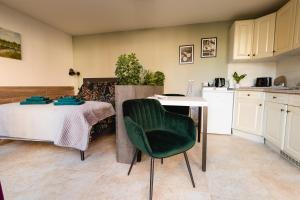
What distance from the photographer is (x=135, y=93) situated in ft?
6.15

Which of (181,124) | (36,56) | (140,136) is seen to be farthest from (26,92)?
(181,124)

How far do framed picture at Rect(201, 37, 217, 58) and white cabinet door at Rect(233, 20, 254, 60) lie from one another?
0.54 m

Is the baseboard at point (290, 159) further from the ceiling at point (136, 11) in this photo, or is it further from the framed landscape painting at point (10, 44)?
the framed landscape painting at point (10, 44)

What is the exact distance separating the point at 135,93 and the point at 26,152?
1730mm

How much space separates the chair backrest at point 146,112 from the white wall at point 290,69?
2.36 meters

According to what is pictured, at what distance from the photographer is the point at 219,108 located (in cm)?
310

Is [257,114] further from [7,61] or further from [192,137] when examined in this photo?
[7,61]

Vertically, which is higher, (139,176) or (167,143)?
(167,143)

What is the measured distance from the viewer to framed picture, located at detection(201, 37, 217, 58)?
11.6 feet

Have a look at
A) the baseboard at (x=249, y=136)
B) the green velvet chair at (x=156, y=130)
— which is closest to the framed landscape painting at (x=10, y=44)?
the green velvet chair at (x=156, y=130)

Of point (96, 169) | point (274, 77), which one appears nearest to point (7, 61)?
point (96, 169)

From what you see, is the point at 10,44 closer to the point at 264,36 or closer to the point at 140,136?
the point at 140,136

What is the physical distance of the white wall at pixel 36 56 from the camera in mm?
2885

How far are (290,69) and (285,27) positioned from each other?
0.73m
